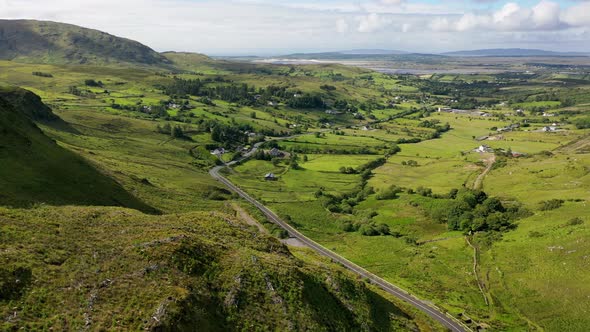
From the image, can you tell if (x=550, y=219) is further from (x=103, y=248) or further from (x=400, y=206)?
(x=103, y=248)

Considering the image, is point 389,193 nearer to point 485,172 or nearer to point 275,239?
point 485,172

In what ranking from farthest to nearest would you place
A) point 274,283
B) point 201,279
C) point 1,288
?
point 274,283, point 201,279, point 1,288

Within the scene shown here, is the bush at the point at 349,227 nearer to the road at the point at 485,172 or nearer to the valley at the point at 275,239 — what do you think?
the valley at the point at 275,239

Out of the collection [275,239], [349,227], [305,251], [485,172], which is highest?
[275,239]

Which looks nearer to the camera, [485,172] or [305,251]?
[305,251]

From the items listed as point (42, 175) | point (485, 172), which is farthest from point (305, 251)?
point (485, 172)

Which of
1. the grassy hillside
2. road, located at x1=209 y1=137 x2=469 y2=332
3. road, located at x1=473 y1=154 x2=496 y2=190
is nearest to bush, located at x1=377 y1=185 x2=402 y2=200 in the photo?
road, located at x1=473 y1=154 x2=496 y2=190

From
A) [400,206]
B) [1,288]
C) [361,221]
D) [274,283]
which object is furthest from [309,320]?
[400,206]

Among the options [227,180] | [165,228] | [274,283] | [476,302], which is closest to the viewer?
[274,283]
